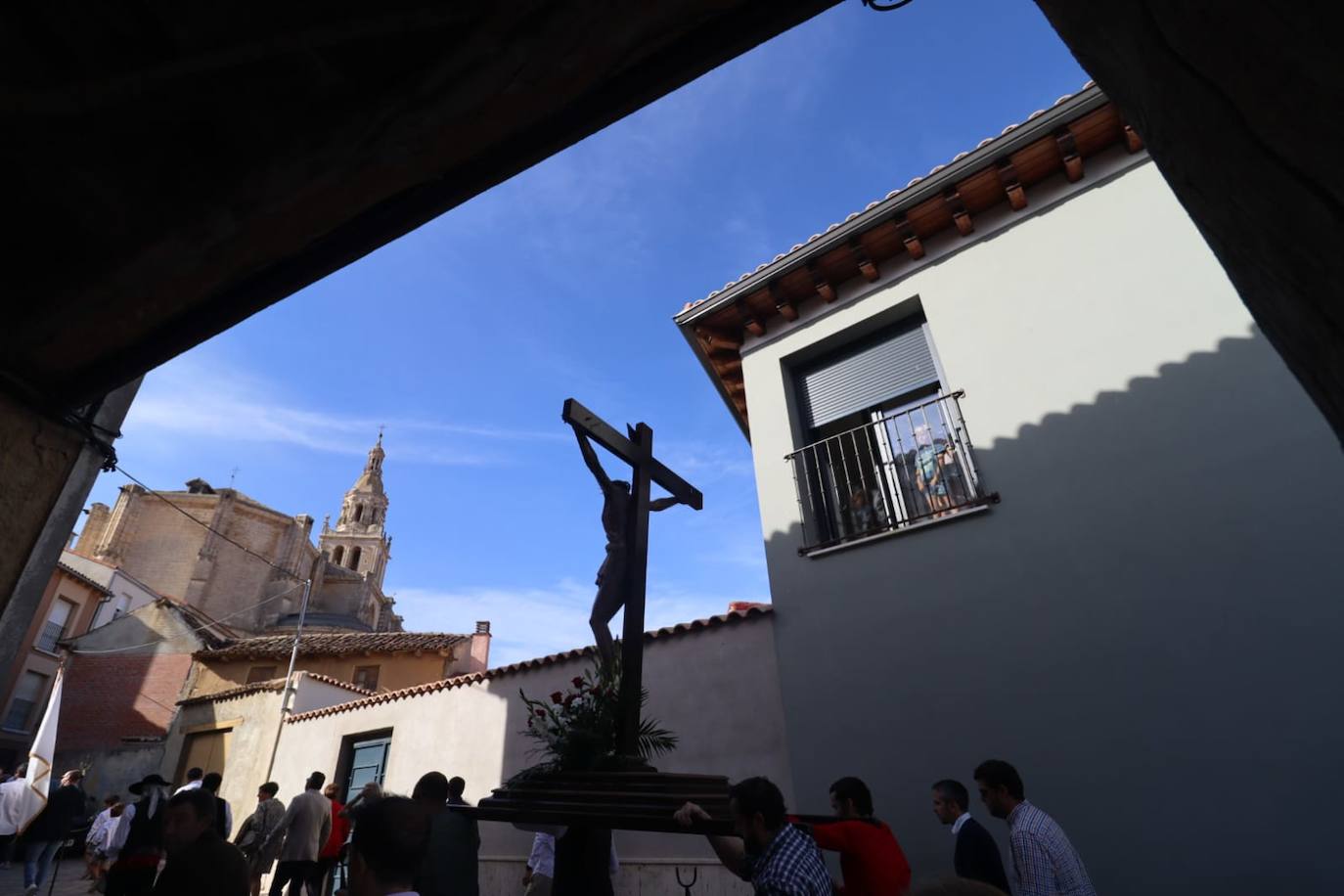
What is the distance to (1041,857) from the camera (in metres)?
3.07

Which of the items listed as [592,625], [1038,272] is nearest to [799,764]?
[592,625]

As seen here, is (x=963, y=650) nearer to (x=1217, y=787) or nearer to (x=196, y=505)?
(x=1217, y=787)

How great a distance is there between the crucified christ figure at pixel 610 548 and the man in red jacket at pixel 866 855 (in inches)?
60.2

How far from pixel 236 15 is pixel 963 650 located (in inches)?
210

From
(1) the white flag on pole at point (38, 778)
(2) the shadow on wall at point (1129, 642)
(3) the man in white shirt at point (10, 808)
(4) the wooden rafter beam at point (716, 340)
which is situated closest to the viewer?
(2) the shadow on wall at point (1129, 642)

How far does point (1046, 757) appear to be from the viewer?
14.3 feet

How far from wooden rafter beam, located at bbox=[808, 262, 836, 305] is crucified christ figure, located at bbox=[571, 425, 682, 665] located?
3483 mm

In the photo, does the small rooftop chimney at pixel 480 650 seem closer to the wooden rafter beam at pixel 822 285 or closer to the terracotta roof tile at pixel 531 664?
the terracotta roof tile at pixel 531 664

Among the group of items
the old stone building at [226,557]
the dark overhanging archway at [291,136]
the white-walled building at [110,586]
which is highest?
the old stone building at [226,557]

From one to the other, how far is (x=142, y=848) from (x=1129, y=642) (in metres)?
7.56

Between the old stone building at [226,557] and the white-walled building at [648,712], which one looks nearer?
the white-walled building at [648,712]

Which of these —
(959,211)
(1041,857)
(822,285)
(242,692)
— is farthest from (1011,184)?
(242,692)

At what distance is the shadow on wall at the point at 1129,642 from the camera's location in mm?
3807

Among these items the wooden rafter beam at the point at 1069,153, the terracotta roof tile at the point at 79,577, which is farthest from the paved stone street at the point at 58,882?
the wooden rafter beam at the point at 1069,153
